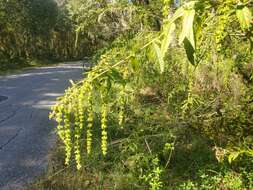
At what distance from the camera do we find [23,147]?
5816 mm

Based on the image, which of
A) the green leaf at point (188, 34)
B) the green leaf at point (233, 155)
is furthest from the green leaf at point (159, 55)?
the green leaf at point (233, 155)

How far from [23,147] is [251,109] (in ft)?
11.2

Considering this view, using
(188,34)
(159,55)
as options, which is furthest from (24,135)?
(188,34)

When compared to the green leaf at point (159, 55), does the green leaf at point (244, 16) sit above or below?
above

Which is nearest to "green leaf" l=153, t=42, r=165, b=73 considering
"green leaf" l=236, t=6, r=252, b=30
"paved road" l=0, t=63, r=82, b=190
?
"green leaf" l=236, t=6, r=252, b=30

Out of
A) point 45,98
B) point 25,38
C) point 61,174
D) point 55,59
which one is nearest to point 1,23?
point 25,38

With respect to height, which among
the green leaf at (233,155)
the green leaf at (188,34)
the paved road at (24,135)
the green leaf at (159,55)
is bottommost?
the paved road at (24,135)

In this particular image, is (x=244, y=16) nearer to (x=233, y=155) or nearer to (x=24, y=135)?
(x=233, y=155)

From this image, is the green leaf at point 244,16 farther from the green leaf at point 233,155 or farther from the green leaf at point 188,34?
the green leaf at point 233,155

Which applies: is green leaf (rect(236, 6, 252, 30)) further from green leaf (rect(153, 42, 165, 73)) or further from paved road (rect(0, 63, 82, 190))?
paved road (rect(0, 63, 82, 190))

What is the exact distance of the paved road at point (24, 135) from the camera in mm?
4844

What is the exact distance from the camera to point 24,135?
6418 mm

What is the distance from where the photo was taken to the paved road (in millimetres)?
4844

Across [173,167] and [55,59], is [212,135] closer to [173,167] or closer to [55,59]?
[173,167]
